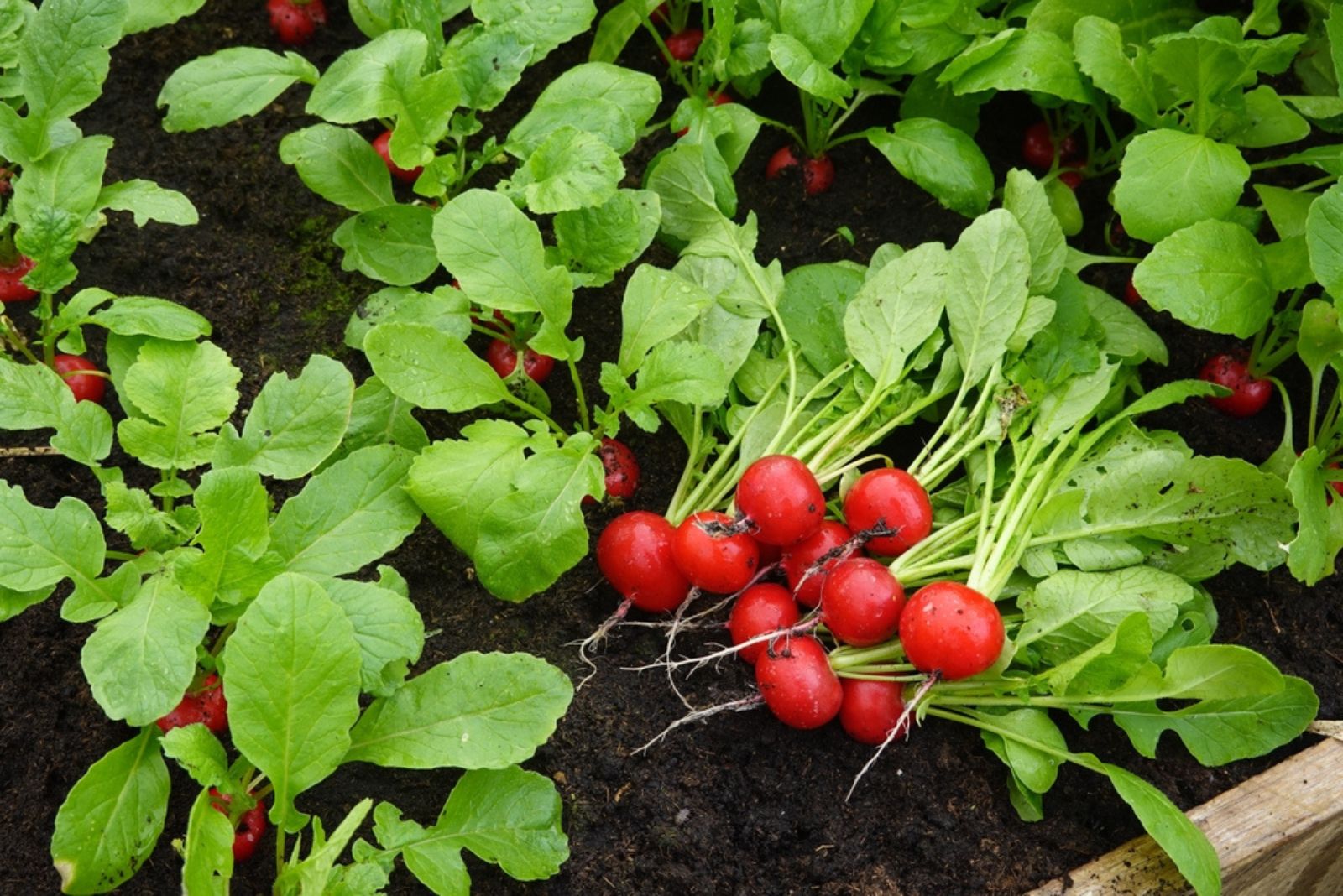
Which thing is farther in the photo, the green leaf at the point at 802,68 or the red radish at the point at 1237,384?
the red radish at the point at 1237,384

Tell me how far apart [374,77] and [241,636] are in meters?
0.88

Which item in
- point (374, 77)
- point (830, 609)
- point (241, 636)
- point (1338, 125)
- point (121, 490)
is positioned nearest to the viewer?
point (241, 636)

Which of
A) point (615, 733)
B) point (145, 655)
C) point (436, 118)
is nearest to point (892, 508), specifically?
point (615, 733)

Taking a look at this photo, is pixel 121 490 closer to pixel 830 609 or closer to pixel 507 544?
pixel 507 544

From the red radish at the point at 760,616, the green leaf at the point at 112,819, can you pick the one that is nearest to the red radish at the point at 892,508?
the red radish at the point at 760,616

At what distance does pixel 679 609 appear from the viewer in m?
1.78

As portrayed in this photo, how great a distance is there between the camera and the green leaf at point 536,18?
6.43ft

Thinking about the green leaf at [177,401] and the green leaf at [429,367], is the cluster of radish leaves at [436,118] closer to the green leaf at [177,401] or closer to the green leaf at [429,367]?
the green leaf at [429,367]

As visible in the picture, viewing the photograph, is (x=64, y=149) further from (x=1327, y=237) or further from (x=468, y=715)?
A: (x=1327, y=237)

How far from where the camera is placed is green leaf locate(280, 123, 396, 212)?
1977 mm

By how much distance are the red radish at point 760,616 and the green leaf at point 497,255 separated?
0.49 m

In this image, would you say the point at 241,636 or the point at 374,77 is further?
the point at 374,77

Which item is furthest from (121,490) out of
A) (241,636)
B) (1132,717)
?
(1132,717)

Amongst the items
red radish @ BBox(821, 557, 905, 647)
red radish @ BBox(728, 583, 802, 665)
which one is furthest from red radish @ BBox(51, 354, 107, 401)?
red radish @ BBox(821, 557, 905, 647)
